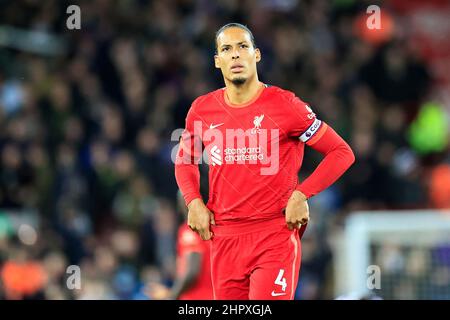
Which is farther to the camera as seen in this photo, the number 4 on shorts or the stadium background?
the stadium background

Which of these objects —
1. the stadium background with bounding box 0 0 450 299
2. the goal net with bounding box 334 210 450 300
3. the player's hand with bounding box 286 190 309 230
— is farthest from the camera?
the stadium background with bounding box 0 0 450 299

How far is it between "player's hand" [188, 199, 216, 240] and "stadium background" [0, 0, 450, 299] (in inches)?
188

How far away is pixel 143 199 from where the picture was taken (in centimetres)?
1316

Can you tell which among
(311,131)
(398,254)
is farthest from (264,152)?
(398,254)

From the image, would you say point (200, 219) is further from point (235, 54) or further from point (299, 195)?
point (235, 54)

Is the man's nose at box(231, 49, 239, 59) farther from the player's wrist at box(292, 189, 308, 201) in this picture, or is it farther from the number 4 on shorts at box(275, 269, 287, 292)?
the number 4 on shorts at box(275, 269, 287, 292)

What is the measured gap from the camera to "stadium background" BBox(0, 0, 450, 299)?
12.5 metres

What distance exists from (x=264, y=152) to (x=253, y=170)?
117 millimetres

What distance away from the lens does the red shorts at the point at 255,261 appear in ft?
20.7

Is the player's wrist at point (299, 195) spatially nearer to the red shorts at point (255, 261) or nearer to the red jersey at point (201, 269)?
the red shorts at point (255, 261)

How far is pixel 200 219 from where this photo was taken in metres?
6.46

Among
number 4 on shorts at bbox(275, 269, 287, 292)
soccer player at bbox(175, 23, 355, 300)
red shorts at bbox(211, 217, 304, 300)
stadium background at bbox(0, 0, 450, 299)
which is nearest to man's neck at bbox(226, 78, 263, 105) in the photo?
soccer player at bbox(175, 23, 355, 300)
